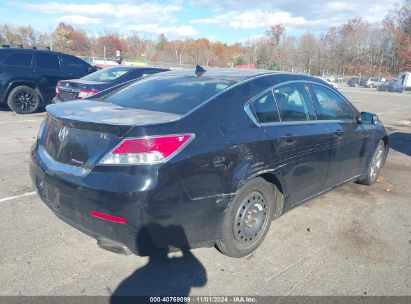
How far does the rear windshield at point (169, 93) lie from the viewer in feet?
10.2

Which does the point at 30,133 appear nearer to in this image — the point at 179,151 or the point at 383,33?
the point at 179,151

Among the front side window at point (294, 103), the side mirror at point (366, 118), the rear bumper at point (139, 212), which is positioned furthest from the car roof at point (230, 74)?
the rear bumper at point (139, 212)

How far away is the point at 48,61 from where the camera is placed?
1091 centimetres

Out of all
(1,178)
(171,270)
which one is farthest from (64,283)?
(1,178)

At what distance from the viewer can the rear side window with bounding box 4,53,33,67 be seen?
33.5 ft

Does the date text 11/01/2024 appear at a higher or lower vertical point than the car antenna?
lower

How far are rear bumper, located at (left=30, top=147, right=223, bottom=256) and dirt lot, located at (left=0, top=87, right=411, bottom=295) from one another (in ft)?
1.16

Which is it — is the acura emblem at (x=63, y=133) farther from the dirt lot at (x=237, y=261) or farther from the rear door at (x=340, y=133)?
the rear door at (x=340, y=133)

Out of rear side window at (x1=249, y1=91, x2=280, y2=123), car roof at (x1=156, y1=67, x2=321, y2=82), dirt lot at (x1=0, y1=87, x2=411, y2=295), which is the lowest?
dirt lot at (x1=0, y1=87, x2=411, y2=295)

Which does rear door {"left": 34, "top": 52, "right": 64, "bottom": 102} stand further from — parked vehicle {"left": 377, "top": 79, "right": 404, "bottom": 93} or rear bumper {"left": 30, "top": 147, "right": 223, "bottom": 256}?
parked vehicle {"left": 377, "top": 79, "right": 404, "bottom": 93}

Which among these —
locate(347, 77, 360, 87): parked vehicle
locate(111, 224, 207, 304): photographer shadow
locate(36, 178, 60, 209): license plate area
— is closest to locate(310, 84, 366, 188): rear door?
locate(111, 224, 207, 304): photographer shadow

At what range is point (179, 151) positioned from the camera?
102 inches

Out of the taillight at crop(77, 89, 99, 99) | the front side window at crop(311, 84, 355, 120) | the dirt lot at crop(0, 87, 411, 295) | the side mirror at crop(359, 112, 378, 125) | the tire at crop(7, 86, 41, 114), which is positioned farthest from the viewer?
the tire at crop(7, 86, 41, 114)

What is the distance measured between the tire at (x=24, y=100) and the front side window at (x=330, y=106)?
9.12m
